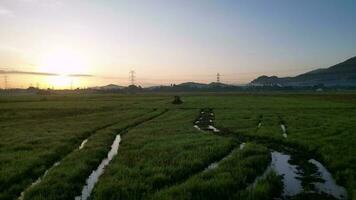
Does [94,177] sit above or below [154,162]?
below

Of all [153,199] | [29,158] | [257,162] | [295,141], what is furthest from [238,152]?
[29,158]

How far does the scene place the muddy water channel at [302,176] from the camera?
15.4m

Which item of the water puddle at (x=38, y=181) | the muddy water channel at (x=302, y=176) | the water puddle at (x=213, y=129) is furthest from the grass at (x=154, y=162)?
the water puddle at (x=213, y=129)

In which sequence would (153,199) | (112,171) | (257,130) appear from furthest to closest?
1. (257,130)
2. (112,171)
3. (153,199)

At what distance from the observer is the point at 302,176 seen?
59.8 feet

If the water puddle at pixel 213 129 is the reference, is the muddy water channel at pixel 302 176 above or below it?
above

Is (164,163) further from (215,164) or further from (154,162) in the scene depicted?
(215,164)

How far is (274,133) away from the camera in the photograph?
3216cm

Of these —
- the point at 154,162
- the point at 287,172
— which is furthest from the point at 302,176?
the point at 154,162

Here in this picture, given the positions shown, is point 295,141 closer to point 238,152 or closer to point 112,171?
point 238,152

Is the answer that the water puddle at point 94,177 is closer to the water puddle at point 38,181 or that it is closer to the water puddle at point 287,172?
the water puddle at point 38,181

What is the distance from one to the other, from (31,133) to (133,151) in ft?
46.3

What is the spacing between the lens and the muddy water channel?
15.4m

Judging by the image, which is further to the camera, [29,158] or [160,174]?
[29,158]
